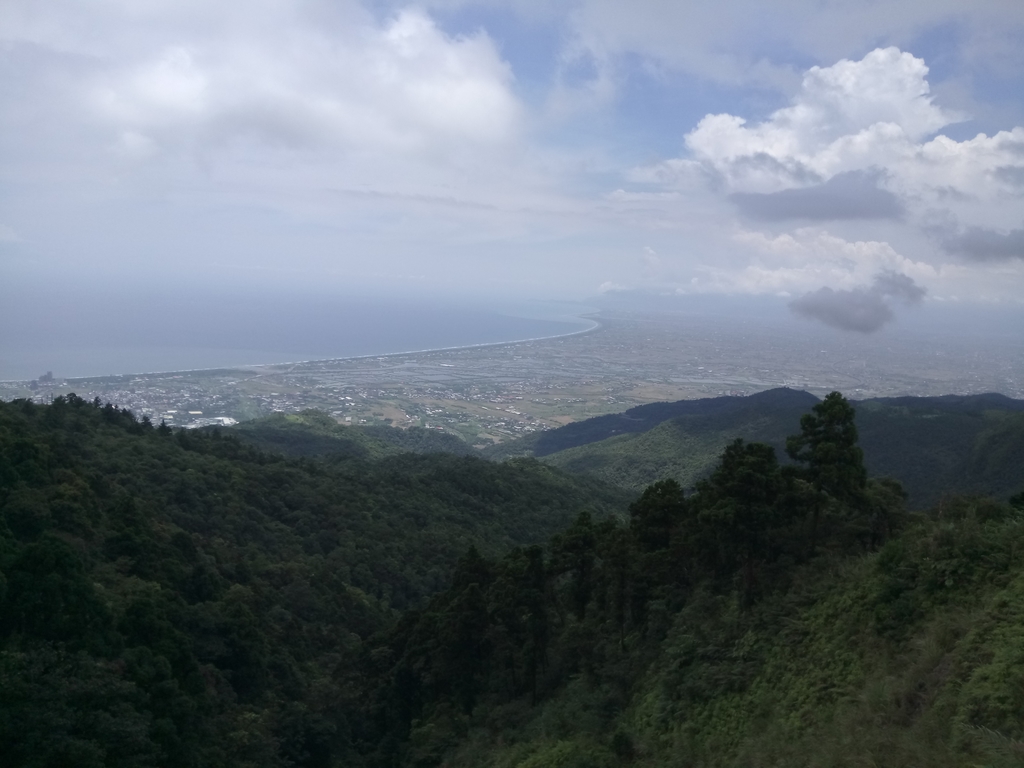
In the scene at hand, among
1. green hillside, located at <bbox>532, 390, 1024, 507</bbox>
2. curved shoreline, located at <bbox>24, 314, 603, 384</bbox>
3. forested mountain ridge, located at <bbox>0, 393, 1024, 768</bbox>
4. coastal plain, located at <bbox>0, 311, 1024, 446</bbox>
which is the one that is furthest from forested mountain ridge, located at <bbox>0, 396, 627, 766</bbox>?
curved shoreline, located at <bbox>24, 314, 603, 384</bbox>

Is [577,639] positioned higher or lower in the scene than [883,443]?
higher

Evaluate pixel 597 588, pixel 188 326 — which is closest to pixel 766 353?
pixel 188 326

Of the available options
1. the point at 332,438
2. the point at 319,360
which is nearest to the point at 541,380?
the point at 319,360

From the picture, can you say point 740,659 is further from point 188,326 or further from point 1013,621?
point 188,326

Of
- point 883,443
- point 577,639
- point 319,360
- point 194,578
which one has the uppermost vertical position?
point 319,360

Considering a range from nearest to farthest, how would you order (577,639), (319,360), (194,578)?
(577,639) → (194,578) → (319,360)

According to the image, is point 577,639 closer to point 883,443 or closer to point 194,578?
point 194,578
